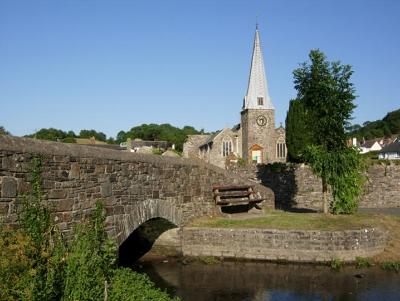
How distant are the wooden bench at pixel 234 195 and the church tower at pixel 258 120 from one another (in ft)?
128

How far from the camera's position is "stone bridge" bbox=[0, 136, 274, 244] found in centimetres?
861

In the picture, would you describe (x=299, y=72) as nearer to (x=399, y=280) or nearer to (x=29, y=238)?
(x=399, y=280)

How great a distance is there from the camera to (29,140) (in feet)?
30.2

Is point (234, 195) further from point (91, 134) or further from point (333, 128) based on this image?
point (91, 134)

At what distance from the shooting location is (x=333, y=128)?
21172 mm

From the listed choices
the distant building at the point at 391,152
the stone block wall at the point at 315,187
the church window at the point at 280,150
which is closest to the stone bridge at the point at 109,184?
the stone block wall at the point at 315,187

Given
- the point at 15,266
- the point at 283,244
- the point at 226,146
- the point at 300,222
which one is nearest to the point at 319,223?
the point at 300,222

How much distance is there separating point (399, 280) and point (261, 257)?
458cm

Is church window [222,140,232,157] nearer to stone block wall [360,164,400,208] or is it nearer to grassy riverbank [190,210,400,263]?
stone block wall [360,164,400,208]

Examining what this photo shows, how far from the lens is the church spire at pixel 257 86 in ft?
200

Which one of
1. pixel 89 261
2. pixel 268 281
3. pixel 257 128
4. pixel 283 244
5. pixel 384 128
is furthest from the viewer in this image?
pixel 384 128

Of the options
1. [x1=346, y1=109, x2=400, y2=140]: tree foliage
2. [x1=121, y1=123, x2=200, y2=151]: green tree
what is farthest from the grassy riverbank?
[x1=346, y1=109, x2=400, y2=140]: tree foliage

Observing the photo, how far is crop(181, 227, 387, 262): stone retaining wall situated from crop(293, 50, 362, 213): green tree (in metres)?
3.64

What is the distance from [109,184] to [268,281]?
6.00 m
